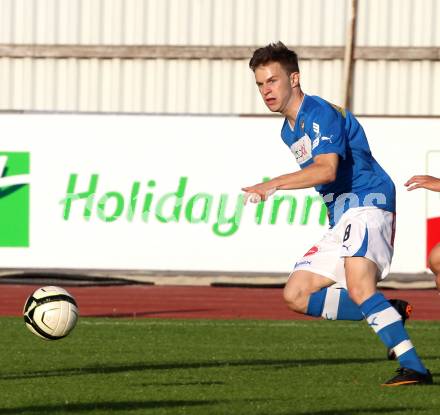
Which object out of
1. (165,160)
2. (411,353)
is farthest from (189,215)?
(411,353)

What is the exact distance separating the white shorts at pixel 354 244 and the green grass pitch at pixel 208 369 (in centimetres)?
70

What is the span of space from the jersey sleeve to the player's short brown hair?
1.10ft

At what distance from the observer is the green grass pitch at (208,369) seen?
6820mm

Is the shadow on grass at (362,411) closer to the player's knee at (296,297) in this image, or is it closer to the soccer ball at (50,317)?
the player's knee at (296,297)

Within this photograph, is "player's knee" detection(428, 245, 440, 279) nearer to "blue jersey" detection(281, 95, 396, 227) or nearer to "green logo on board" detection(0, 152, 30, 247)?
"blue jersey" detection(281, 95, 396, 227)

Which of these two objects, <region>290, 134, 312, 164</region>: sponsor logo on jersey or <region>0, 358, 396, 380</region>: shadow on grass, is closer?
<region>290, 134, 312, 164</region>: sponsor logo on jersey

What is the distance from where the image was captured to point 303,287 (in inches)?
316

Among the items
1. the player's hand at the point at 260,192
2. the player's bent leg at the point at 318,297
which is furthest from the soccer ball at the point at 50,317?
the player's hand at the point at 260,192

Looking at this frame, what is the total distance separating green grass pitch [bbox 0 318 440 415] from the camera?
682 cm

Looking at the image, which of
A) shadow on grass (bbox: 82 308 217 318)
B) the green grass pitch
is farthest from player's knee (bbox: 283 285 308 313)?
shadow on grass (bbox: 82 308 217 318)

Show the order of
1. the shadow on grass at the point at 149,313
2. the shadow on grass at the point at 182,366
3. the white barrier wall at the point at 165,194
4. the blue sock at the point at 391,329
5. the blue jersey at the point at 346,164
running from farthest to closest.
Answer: the white barrier wall at the point at 165,194 → the shadow on grass at the point at 149,313 → the shadow on grass at the point at 182,366 → the blue jersey at the point at 346,164 → the blue sock at the point at 391,329

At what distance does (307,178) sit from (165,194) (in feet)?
34.5

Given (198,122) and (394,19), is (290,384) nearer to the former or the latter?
(198,122)

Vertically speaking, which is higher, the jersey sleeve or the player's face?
the player's face
